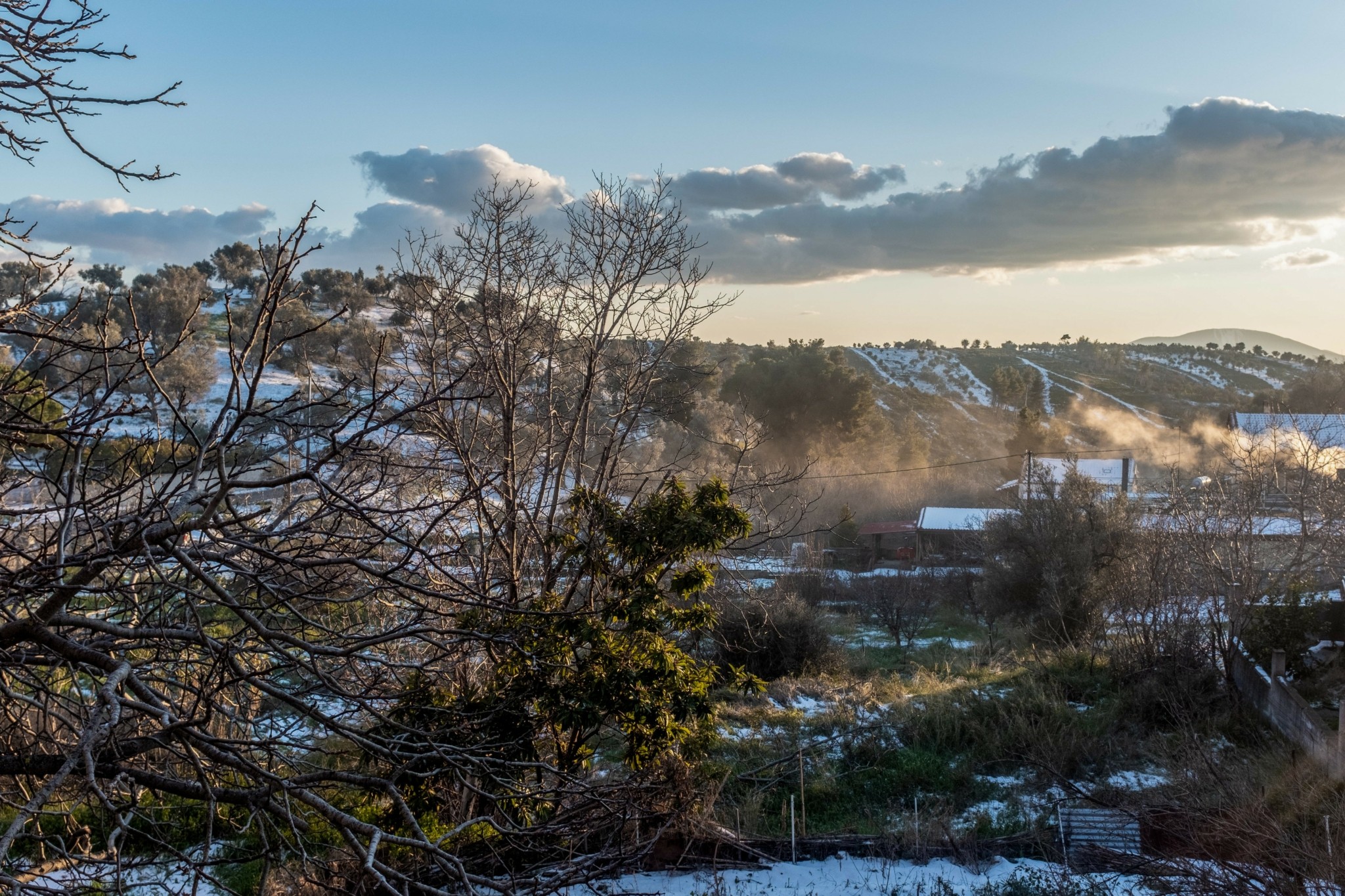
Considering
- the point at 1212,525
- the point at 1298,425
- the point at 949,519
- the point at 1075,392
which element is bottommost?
the point at 949,519

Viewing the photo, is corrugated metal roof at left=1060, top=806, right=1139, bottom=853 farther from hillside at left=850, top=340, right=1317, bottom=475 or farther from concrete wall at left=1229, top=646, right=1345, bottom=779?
hillside at left=850, top=340, right=1317, bottom=475

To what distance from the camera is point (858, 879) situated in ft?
31.2

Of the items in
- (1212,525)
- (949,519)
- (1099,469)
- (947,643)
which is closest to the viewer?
(1212,525)

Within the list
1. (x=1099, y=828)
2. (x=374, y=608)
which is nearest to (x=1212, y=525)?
(x=1099, y=828)

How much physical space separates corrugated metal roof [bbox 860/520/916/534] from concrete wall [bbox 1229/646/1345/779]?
63.5ft

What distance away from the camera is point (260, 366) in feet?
10.8

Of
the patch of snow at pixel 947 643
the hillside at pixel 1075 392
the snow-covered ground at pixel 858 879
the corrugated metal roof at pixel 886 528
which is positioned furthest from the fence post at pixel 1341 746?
the hillside at pixel 1075 392

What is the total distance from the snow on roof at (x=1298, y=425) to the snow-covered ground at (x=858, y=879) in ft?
59.1

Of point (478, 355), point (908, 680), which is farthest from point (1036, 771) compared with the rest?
point (478, 355)

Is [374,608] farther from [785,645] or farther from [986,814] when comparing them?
[785,645]

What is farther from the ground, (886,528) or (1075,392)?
(1075,392)

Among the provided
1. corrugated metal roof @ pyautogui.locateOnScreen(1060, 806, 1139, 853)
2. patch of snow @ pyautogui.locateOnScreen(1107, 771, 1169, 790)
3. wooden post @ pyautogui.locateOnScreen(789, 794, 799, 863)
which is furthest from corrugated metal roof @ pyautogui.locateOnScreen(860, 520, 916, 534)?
wooden post @ pyautogui.locateOnScreen(789, 794, 799, 863)

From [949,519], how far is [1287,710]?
21.8 m

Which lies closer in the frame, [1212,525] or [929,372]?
[1212,525]
